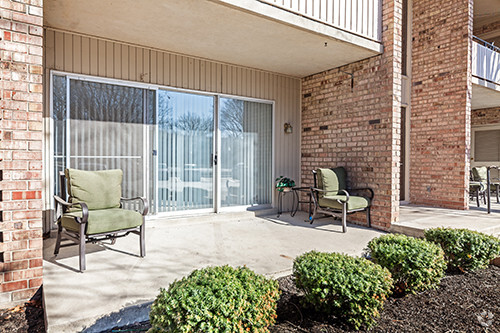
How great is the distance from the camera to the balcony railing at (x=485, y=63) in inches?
253

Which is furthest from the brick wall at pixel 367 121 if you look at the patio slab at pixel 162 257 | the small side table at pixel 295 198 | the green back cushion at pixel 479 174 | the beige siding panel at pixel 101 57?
the beige siding panel at pixel 101 57

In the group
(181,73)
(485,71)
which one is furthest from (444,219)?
(181,73)

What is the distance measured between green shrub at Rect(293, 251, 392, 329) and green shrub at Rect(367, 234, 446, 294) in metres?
0.35

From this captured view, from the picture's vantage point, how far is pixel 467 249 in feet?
9.12

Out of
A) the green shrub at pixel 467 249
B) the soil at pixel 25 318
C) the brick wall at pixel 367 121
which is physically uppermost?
the brick wall at pixel 367 121

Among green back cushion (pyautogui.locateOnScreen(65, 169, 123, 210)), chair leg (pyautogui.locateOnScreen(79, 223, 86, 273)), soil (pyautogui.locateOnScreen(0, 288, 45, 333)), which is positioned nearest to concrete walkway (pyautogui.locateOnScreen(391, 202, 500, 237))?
green back cushion (pyautogui.locateOnScreen(65, 169, 123, 210))

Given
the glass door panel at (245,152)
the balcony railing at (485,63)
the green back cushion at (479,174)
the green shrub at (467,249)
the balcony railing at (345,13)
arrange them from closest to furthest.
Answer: the green shrub at (467,249) → the balcony railing at (345,13) → the glass door panel at (245,152) → the balcony railing at (485,63) → the green back cushion at (479,174)

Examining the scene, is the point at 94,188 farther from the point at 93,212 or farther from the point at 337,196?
the point at 337,196

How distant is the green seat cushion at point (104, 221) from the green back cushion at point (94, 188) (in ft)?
0.54

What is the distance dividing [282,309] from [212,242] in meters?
1.87

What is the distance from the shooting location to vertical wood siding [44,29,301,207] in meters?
4.08

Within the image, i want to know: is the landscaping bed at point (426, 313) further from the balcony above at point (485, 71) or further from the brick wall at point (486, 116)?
the brick wall at point (486, 116)

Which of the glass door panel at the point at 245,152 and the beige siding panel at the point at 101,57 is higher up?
the beige siding panel at the point at 101,57

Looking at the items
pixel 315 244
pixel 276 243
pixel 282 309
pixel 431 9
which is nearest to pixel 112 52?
pixel 276 243
